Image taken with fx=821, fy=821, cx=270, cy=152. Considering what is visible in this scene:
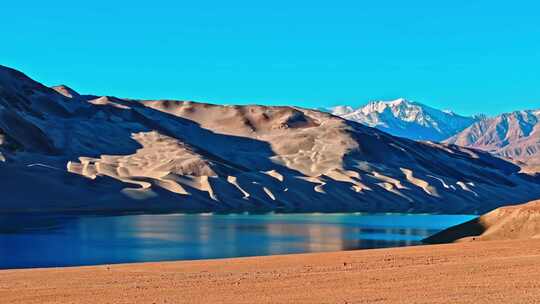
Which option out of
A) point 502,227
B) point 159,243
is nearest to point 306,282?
point 502,227

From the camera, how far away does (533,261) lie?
43969 millimetres

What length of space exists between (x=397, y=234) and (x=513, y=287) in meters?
75.7

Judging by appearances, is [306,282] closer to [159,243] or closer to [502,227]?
[502,227]

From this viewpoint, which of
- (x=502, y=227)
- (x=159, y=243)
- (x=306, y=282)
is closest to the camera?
(x=306, y=282)

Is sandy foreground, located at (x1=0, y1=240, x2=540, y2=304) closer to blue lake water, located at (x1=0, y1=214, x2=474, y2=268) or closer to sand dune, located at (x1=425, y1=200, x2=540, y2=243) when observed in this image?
blue lake water, located at (x1=0, y1=214, x2=474, y2=268)

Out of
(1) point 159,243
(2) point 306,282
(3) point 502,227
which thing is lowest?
(2) point 306,282

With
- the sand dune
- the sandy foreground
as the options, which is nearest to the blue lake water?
the sand dune

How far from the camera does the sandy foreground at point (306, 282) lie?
31.7 meters

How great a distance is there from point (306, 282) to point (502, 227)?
45116mm

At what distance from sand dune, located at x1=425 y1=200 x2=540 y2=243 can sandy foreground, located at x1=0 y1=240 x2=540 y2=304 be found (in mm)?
22500

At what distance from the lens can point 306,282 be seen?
1465 inches

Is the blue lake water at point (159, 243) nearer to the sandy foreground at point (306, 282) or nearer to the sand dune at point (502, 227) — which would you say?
the sand dune at point (502, 227)

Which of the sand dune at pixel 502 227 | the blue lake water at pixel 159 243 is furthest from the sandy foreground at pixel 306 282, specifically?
the sand dune at pixel 502 227

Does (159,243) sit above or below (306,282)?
above
